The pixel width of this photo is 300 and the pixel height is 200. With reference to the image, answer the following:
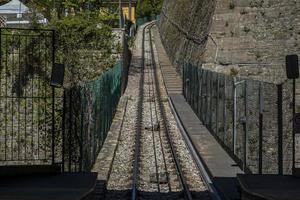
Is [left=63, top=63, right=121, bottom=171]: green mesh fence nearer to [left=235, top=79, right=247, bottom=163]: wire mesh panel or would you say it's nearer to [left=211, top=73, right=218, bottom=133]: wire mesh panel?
[left=235, top=79, right=247, bottom=163]: wire mesh panel

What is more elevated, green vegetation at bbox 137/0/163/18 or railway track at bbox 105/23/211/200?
green vegetation at bbox 137/0/163/18

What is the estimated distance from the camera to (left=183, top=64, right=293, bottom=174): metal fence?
16.8m

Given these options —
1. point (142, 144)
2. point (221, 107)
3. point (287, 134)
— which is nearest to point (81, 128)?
point (221, 107)

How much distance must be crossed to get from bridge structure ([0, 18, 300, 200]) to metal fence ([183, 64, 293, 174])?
0.03 m

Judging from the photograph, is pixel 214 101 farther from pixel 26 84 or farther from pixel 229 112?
pixel 26 84

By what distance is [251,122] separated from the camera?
17.1 metres

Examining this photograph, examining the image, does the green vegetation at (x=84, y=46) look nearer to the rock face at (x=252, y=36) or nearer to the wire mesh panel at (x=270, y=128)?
the rock face at (x=252, y=36)

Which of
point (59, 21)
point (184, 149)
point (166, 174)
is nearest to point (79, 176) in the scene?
point (166, 174)

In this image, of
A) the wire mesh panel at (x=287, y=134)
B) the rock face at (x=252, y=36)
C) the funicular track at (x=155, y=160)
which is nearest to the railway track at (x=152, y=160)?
the funicular track at (x=155, y=160)

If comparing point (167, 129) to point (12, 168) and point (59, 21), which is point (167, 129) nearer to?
point (12, 168)

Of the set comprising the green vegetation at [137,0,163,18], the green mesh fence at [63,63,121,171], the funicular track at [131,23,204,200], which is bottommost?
the funicular track at [131,23,204,200]

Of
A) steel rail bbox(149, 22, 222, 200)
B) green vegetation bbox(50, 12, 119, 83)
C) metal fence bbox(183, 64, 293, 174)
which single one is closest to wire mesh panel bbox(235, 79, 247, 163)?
metal fence bbox(183, 64, 293, 174)

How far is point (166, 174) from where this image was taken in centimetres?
1784

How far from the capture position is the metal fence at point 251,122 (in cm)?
1684
